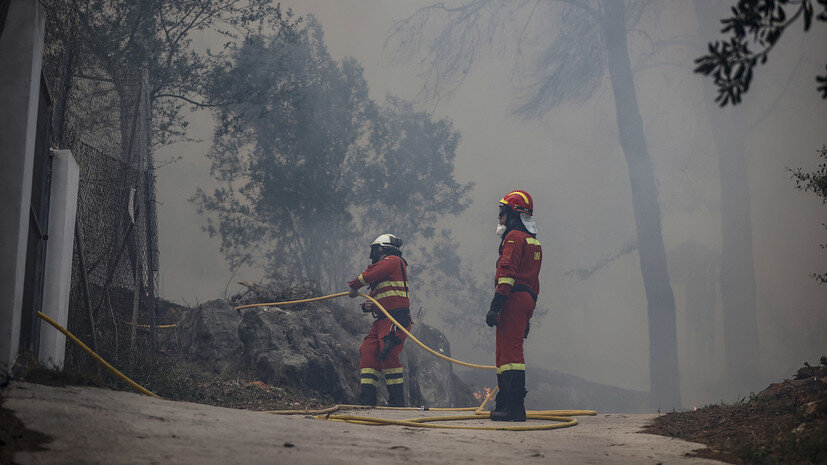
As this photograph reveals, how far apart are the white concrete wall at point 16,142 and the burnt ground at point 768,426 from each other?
436 centimetres

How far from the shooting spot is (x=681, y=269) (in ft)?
94.5

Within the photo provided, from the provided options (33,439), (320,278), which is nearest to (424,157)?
(320,278)

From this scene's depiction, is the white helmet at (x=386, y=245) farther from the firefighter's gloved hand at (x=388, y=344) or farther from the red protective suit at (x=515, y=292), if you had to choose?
the red protective suit at (x=515, y=292)

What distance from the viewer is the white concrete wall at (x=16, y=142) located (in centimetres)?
386

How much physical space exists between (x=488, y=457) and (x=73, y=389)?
8.01 ft

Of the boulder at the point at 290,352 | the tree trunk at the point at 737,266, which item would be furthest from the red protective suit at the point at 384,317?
the tree trunk at the point at 737,266

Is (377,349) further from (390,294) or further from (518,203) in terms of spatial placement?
(518,203)

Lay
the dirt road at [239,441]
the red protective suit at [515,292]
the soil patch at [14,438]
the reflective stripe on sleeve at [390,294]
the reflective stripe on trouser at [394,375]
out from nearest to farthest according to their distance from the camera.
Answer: the soil patch at [14,438]
the dirt road at [239,441]
the red protective suit at [515,292]
the reflective stripe on trouser at [394,375]
the reflective stripe on sleeve at [390,294]

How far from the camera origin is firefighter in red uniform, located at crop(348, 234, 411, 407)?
28.0 ft

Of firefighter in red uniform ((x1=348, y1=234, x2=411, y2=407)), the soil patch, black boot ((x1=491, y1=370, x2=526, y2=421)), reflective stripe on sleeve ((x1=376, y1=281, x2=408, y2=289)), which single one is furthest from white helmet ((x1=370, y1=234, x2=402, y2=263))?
the soil patch

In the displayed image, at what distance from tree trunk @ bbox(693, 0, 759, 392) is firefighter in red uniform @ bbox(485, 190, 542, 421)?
19.2m

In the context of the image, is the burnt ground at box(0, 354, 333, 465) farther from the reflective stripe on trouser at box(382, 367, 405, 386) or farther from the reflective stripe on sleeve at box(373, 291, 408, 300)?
the reflective stripe on sleeve at box(373, 291, 408, 300)

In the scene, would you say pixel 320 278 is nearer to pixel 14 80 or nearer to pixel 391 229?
pixel 391 229

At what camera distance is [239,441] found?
10.7 ft
